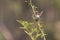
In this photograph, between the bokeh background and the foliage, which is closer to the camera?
the foliage

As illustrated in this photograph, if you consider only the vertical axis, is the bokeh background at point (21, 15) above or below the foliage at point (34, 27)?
below

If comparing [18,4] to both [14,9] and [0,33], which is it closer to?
[14,9]

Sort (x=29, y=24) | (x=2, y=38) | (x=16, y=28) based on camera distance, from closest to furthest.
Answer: (x=29, y=24) < (x=2, y=38) < (x=16, y=28)

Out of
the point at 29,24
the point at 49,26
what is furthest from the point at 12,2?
the point at 29,24

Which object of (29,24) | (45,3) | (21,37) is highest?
(29,24)

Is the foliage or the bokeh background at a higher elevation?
the foliage

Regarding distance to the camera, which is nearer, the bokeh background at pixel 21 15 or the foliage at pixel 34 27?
the foliage at pixel 34 27

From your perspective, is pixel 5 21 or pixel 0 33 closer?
pixel 0 33

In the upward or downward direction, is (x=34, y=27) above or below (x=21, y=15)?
above
